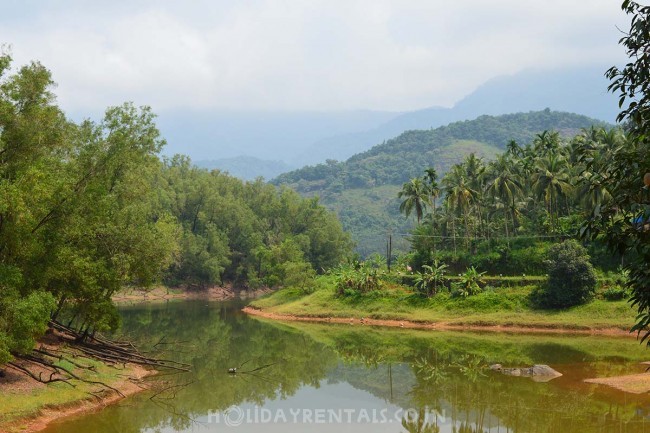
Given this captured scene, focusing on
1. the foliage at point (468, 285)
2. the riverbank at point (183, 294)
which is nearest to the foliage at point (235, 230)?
the riverbank at point (183, 294)

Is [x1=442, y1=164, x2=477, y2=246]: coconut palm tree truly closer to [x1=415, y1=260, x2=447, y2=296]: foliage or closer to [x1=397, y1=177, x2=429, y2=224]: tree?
[x1=397, y1=177, x2=429, y2=224]: tree

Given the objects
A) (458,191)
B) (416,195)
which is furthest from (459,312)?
(416,195)

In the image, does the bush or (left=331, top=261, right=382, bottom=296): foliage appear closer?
the bush

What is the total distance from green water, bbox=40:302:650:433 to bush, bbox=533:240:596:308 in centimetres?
760

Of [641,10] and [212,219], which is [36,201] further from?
[212,219]

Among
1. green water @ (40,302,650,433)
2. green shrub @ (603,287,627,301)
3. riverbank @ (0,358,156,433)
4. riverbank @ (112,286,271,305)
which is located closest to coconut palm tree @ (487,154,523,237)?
green shrub @ (603,287,627,301)

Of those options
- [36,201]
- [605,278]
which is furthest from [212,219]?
[36,201]

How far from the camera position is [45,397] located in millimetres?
28906

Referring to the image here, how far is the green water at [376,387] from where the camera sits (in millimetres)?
29719

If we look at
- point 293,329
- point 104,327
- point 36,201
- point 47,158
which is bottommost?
point 293,329

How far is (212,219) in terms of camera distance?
12369cm

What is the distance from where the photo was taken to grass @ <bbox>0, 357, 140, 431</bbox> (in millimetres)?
26000

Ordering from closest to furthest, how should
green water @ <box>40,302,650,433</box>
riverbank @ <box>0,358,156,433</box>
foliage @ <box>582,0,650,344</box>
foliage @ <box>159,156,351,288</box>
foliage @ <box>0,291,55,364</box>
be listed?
foliage @ <box>582,0,650,344</box>, foliage @ <box>0,291,55,364</box>, riverbank @ <box>0,358,156,433</box>, green water @ <box>40,302,650,433</box>, foliage @ <box>159,156,351,288</box>

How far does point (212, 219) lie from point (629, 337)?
84920 mm
